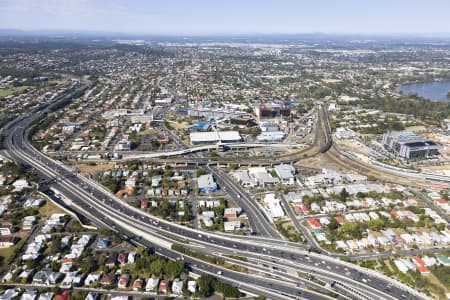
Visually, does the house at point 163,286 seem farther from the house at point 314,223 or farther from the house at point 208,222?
the house at point 314,223

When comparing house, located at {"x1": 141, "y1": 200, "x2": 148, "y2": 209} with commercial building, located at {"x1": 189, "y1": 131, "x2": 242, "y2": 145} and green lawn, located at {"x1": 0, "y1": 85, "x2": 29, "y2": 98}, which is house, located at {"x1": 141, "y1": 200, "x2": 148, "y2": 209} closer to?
commercial building, located at {"x1": 189, "y1": 131, "x2": 242, "y2": 145}

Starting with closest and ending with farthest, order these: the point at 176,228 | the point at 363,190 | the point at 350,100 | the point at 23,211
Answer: the point at 176,228 → the point at 23,211 → the point at 363,190 → the point at 350,100

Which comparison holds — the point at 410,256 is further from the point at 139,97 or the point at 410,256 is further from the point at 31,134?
the point at 139,97

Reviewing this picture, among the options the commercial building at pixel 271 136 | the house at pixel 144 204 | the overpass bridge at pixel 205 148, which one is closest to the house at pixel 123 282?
the house at pixel 144 204

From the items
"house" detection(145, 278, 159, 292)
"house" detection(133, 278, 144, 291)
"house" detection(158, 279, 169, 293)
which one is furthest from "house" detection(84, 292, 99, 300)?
"house" detection(158, 279, 169, 293)

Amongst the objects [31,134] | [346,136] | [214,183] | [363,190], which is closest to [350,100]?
[346,136]

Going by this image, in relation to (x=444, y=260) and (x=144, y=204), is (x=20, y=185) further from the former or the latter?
(x=444, y=260)

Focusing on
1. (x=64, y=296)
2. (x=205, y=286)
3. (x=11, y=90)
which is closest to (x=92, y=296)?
(x=64, y=296)
